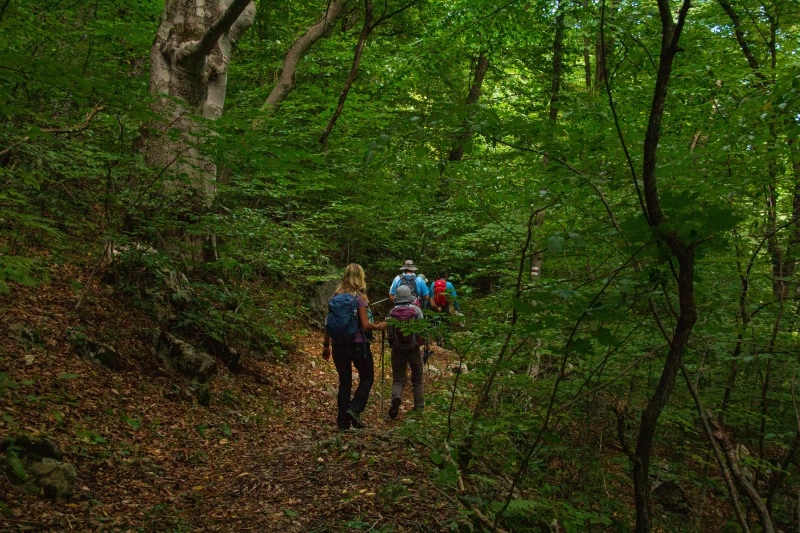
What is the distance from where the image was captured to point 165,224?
20.3ft

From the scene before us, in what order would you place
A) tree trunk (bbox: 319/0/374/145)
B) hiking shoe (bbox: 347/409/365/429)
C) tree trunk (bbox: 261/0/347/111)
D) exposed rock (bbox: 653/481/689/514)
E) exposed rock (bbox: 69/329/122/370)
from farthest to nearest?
tree trunk (bbox: 261/0/347/111)
exposed rock (bbox: 653/481/689/514)
hiking shoe (bbox: 347/409/365/429)
exposed rock (bbox: 69/329/122/370)
tree trunk (bbox: 319/0/374/145)

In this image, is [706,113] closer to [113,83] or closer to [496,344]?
[496,344]

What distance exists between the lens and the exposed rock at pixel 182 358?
245 inches

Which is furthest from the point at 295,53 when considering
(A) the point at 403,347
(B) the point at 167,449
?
(B) the point at 167,449

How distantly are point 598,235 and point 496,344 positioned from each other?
2.24 m

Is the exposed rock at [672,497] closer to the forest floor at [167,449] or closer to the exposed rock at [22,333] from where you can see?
the forest floor at [167,449]

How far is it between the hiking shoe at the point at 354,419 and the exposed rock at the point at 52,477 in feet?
9.34

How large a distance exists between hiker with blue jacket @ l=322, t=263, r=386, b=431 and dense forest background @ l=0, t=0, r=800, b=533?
1.11 metres

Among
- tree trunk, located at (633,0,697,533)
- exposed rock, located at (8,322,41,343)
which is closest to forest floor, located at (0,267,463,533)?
exposed rock, located at (8,322,41,343)

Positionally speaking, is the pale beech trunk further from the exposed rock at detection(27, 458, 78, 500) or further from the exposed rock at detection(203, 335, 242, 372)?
the exposed rock at detection(27, 458, 78, 500)

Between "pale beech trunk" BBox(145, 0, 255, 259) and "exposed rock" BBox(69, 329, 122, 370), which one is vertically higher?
"pale beech trunk" BBox(145, 0, 255, 259)

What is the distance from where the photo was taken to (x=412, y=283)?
7930 millimetres

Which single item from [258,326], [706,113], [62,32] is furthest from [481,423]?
[62,32]

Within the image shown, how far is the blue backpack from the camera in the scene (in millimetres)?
5613
